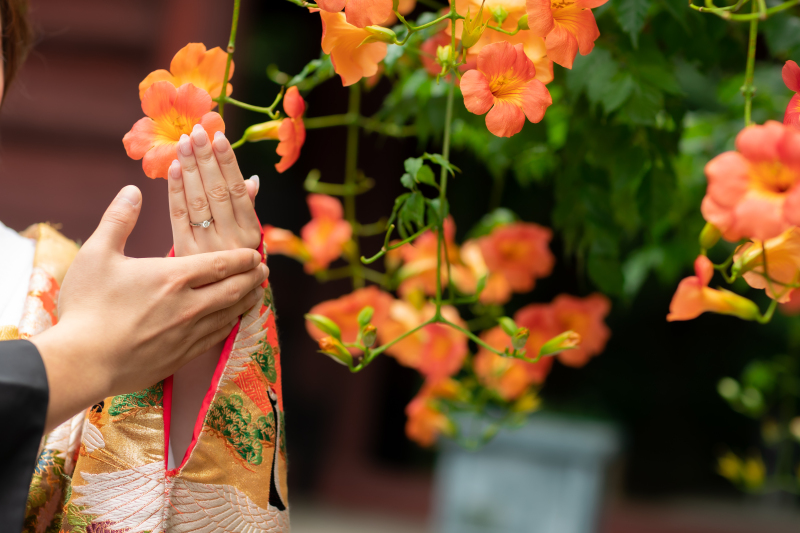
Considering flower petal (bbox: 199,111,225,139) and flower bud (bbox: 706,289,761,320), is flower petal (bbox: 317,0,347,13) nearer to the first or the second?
flower petal (bbox: 199,111,225,139)

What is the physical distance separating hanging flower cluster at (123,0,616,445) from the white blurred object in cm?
99

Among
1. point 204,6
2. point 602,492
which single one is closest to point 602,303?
point 602,492

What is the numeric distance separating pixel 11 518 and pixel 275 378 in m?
0.23

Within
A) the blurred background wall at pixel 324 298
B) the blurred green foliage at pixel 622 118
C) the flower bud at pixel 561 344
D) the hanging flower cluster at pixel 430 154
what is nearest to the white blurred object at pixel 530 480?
the blurred background wall at pixel 324 298

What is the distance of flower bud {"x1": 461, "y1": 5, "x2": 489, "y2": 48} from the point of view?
522 mm

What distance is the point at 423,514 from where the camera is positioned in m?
3.28

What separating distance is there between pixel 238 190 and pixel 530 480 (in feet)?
5.92

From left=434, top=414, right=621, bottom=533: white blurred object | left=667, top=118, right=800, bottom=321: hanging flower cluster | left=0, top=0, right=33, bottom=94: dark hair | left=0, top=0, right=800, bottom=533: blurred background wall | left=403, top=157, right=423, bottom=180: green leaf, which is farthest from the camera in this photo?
left=0, top=0, right=800, bottom=533: blurred background wall

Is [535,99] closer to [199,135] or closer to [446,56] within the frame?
[446,56]

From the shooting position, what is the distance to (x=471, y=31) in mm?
527

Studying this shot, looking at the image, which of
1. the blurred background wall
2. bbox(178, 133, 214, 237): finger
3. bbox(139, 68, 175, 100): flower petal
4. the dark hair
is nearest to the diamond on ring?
bbox(178, 133, 214, 237): finger

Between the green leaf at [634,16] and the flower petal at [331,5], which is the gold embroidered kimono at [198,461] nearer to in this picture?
the flower petal at [331,5]

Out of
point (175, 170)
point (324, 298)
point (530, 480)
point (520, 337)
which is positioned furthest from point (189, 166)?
point (324, 298)

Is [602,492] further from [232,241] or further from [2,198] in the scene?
[2,198]
